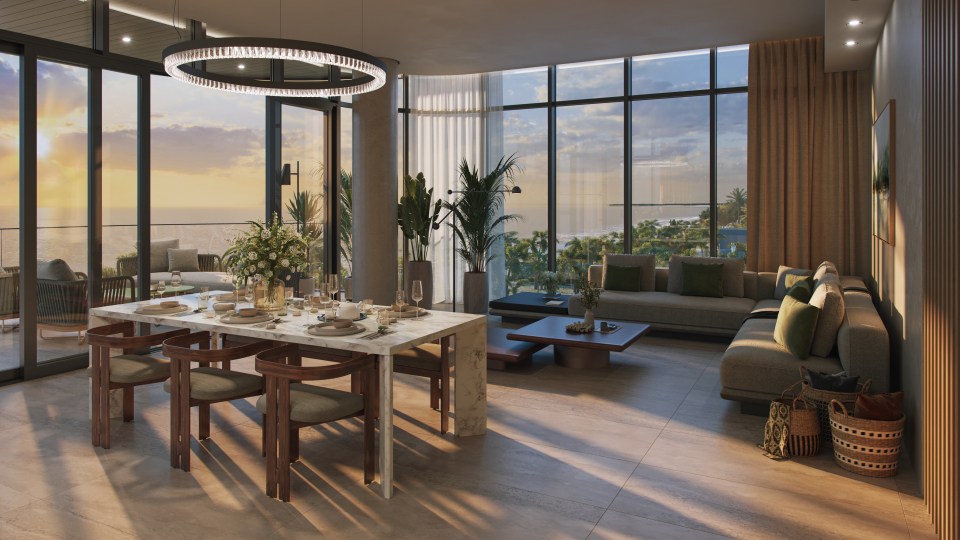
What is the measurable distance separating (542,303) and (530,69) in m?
3.36

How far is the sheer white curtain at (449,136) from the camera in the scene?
9406 millimetres

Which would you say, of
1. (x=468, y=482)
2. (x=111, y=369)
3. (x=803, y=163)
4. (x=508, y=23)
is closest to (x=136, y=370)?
(x=111, y=369)

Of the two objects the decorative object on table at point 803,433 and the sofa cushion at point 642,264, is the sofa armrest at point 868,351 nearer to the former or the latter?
the decorative object on table at point 803,433

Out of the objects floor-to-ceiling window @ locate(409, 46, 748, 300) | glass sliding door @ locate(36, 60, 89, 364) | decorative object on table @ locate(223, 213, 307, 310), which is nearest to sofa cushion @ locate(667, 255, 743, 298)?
floor-to-ceiling window @ locate(409, 46, 748, 300)

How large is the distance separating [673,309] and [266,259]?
14.9ft

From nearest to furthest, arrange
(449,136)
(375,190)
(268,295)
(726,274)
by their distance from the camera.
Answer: (268,295) < (726,274) < (375,190) < (449,136)

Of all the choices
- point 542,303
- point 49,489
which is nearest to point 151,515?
point 49,489

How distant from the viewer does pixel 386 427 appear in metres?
3.26

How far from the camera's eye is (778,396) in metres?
4.38

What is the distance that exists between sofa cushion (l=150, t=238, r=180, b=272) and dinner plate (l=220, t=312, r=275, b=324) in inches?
111

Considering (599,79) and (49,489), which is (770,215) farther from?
(49,489)

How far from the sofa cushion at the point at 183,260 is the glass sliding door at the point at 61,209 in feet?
3.07

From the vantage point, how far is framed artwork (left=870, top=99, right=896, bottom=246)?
450 cm

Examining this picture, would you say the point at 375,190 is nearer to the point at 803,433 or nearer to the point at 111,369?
the point at 111,369
